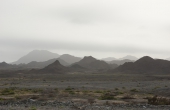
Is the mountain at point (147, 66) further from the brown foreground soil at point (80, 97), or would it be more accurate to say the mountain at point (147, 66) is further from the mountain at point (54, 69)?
the brown foreground soil at point (80, 97)

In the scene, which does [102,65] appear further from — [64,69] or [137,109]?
[137,109]

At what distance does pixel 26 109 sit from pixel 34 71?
104754 mm

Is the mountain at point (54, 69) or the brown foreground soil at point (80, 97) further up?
the mountain at point (54, 69)

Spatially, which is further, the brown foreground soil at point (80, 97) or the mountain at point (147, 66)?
the mountain at point (147, 66)

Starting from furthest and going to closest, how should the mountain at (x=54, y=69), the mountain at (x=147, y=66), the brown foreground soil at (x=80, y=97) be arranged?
the mountain at (x=54, y=69) → the mountain at (x=147, y=66) → the brown foreground soil at (x=80, y=97)

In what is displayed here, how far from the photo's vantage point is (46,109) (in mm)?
17703

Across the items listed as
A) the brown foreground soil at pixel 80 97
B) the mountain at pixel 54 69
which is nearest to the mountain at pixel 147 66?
the mountain at pixel 54 69

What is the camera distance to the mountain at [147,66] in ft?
388

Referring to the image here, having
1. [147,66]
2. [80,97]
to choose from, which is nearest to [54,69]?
[147,66]

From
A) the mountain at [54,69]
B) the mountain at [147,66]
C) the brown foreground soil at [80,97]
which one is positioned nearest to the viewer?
the brown foreground soil at [80,97]

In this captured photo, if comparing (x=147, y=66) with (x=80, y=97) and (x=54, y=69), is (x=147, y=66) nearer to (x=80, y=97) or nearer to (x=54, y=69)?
(x=54, y=69)

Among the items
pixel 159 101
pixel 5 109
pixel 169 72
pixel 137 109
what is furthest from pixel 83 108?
pixel 169 72

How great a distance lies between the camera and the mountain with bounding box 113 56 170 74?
11819 centimetres

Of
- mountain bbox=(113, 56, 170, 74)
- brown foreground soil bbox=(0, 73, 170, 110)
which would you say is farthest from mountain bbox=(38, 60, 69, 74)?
brown foreground soil bbox=(0, 73, 170, 110)
